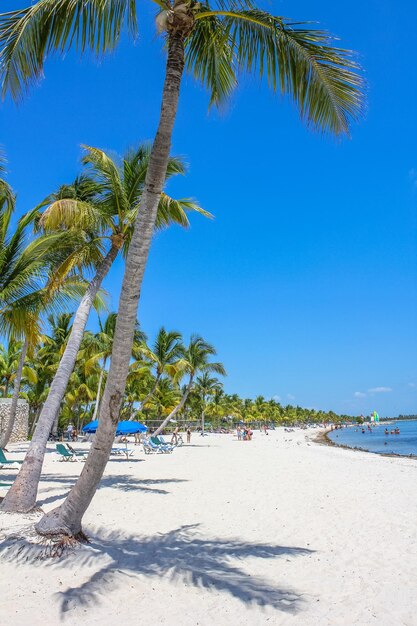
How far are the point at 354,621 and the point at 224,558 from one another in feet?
6.83

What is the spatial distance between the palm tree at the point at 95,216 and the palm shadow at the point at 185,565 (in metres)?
3.05

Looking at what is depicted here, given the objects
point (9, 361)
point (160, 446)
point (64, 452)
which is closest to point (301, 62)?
point (64, 452)

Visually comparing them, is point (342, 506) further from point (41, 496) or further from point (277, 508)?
point (41, 496)

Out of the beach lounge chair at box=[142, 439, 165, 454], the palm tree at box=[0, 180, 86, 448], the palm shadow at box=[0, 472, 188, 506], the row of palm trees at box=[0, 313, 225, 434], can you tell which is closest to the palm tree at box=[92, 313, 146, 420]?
the row of palm trees at box=[0, 313, 225, 434]

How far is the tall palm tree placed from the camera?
18.2ft

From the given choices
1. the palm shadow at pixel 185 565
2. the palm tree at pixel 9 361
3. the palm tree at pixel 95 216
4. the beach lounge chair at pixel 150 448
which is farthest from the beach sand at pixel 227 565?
the palm tree at pixel 9 361

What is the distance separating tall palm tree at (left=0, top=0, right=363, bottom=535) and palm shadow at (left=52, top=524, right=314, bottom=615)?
79cm

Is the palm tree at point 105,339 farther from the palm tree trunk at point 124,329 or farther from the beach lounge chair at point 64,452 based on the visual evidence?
the palm tree trunk at point 124,329

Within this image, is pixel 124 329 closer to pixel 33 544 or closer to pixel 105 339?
pixel 33 544

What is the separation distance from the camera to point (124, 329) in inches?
217

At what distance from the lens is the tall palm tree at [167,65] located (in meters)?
5.56

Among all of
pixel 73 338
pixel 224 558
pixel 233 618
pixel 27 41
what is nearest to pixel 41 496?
pixel 73 338

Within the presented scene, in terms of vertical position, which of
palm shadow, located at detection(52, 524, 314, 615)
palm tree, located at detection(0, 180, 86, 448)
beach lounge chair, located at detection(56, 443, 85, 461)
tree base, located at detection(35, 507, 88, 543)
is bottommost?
palm shadow, located at detection(52, 524, 314, 615)

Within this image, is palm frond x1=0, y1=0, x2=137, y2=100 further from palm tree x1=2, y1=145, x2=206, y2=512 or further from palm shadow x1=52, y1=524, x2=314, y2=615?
palm shadow x1=52, y1=524, x2=314, y2=615
